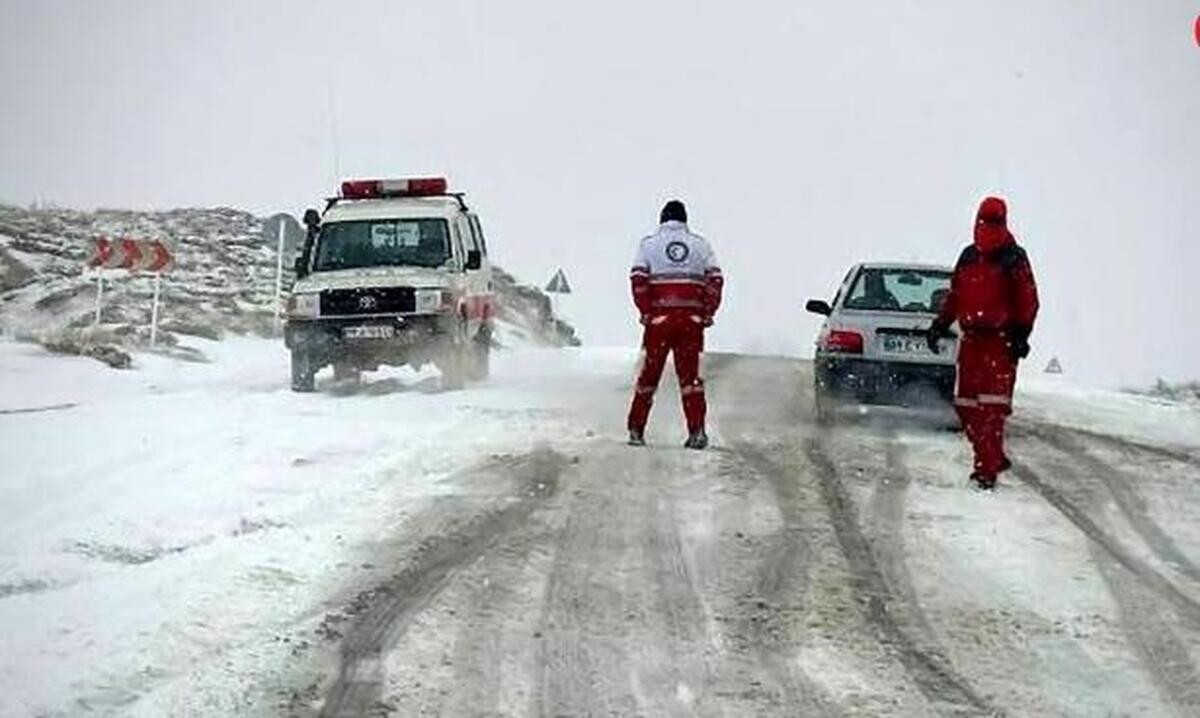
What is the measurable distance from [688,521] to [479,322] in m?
9.89

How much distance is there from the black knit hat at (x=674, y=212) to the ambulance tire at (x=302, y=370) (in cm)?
574

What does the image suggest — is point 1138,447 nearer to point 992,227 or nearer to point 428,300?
point 992,227

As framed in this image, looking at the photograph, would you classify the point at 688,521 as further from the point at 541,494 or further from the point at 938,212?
the point at 938,212

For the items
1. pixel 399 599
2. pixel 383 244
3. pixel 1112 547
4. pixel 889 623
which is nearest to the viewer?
pixel 889 623

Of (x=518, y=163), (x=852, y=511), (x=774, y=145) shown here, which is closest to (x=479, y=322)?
(x=852, y=511)

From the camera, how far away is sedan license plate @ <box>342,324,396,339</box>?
14.7 meters

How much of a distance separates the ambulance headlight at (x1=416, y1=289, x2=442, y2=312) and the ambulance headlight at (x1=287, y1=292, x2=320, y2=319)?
3.86 feet

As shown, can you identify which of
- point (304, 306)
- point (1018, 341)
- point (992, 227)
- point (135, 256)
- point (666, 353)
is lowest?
point (666, 353)

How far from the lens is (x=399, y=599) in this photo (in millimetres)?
5453

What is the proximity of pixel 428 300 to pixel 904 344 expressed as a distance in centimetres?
573

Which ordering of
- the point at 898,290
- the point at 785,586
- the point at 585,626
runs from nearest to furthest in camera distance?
1. the point at 585,626
2. the point at 785,586
3. the point at 898,290

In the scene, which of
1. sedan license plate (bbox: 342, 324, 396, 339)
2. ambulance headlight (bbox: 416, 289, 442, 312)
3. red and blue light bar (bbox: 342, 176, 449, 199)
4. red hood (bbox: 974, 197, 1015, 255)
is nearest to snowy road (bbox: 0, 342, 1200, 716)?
red hood (bbox: 974, 197, 1015, 255)

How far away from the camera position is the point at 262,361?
18.9 meters

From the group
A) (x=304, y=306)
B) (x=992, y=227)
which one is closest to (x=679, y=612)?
(x=992, y=227)
